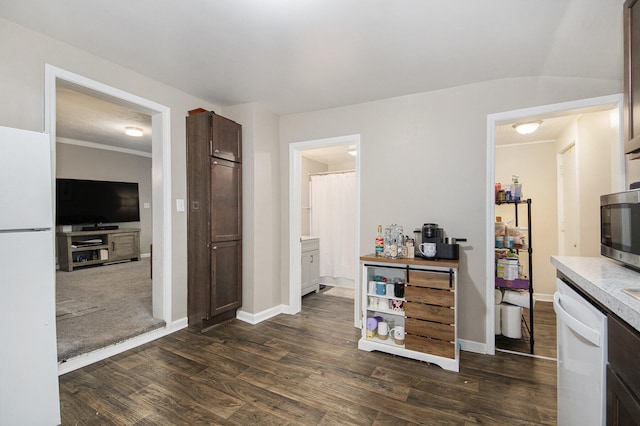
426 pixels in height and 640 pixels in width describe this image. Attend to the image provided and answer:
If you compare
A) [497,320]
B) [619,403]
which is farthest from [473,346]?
[619,403]

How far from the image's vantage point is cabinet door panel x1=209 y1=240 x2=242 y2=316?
9.32 ft

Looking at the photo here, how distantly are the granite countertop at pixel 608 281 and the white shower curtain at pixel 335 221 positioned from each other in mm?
3274

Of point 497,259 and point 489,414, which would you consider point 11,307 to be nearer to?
point 489,414

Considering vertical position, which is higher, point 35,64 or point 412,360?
point 35,64

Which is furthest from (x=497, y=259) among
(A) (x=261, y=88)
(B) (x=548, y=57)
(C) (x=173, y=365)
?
(C) (x=173, y=365)

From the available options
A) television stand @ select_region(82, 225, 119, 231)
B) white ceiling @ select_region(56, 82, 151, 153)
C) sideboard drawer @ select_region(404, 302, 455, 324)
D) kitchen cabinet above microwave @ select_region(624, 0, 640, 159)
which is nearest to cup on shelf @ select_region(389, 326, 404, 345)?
sideboard drawer @ select_region(404, 302, 455, 324)

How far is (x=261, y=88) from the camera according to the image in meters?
2.74

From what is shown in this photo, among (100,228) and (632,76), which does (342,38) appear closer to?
(632,76)

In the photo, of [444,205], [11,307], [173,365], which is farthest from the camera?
[444,205]

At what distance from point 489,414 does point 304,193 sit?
156 inches

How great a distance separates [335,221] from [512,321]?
2.80m

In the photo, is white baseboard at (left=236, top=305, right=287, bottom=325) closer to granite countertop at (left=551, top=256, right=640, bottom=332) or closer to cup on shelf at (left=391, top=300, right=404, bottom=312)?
cup on shelf at (left=391, top=300, right=404, bottom=312)

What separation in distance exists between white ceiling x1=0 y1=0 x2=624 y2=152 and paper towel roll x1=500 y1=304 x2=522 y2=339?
2.05 meters

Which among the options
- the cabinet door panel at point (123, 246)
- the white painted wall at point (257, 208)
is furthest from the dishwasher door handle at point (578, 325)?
the cabinet door panel at point (123, 246)
